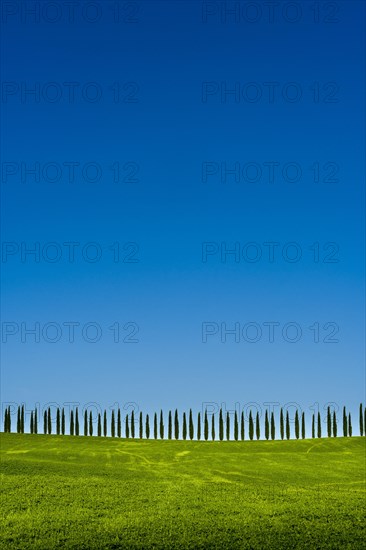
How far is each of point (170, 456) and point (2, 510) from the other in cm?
4283

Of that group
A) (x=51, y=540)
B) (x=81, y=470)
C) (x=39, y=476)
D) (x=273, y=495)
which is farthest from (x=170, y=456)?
(x=51, y=540)

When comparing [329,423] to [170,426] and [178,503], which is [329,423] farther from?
[178,503]

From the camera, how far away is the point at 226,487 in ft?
170

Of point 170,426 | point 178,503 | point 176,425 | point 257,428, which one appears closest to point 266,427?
point 257,428

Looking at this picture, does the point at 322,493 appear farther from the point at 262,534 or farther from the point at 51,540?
the point at 51,540

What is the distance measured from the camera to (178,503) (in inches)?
1708

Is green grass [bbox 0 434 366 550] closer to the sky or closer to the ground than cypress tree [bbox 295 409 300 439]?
closer to the sky

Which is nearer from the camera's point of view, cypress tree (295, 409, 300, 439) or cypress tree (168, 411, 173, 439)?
cypress tree (295, 409, 300, 439)

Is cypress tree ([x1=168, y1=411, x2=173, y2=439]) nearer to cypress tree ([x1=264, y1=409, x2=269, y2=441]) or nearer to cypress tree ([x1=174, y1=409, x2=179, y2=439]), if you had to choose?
cypress tree ([x1=174, y1=409, x2=179, y2=439])

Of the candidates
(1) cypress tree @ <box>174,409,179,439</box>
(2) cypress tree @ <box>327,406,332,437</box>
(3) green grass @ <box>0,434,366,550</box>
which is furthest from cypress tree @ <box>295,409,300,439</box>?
(3) green grass @ <box>0,434,366,550</box>

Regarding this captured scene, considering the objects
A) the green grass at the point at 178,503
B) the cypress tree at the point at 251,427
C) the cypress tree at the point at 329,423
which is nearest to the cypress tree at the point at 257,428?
the cypress tree at the point at 251,427

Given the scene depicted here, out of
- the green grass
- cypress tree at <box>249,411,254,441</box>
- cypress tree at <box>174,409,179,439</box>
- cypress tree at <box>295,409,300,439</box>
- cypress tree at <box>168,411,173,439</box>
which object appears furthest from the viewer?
cypress tree at <box>174,409,179,439</box>

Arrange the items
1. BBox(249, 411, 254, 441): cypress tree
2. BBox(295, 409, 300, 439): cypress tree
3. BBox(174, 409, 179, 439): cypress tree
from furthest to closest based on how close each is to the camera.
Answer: BBox(174, 409, 179, 439): cypress tree, BBox(249, 411, 254, 441): cypress tree, BBox(295, 409, 300, 439): cypress tree

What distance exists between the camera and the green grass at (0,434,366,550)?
1388 inches
